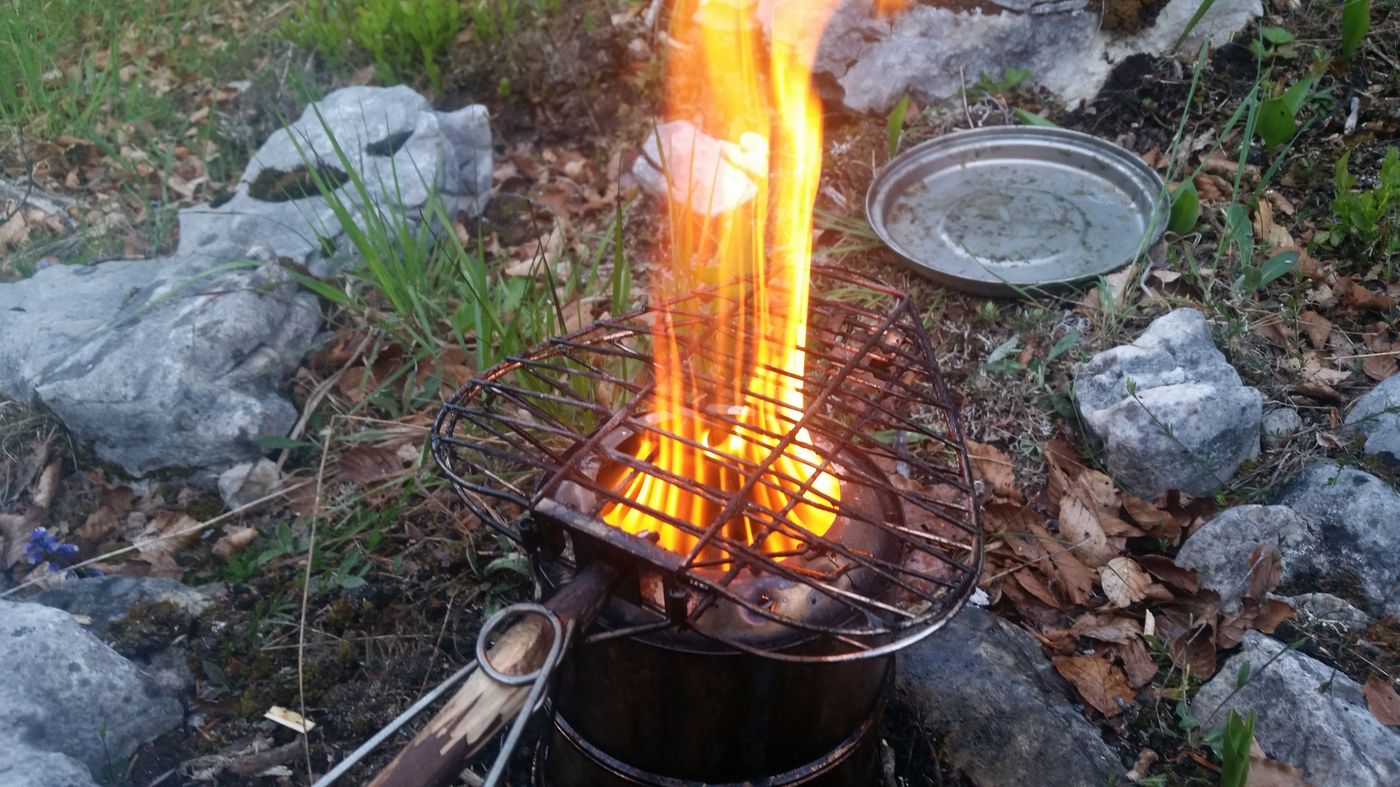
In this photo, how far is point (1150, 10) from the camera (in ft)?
14.2

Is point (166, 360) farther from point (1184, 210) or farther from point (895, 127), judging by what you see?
point (1184, 210)

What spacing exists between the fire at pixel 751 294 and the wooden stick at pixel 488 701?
0.60ft

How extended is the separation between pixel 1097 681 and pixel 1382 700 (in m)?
0.67

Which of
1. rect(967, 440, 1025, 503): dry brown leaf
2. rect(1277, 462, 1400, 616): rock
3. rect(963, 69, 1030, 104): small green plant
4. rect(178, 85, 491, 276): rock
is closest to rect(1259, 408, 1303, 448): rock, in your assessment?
rect(1277, 462, 1400, 616): rock

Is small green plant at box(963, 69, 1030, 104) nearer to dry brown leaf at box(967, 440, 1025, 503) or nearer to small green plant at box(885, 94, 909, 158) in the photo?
small green plant at box(885, 94, 909, 158)

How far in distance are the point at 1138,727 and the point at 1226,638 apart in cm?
37

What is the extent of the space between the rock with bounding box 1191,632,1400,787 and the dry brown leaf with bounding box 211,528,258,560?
2.91 metres

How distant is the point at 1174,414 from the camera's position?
2.95 meters

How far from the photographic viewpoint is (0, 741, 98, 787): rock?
83.3 inches

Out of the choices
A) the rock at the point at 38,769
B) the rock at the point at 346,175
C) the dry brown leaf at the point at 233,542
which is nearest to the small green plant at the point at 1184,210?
the rock at the point at 346,175

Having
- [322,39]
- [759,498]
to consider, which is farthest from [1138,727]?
[322,39]

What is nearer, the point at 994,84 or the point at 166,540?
the point at 166,540

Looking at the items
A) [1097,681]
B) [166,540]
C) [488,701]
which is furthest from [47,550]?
[1097,681]

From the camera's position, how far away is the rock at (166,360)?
3.29 meters
